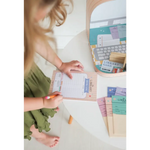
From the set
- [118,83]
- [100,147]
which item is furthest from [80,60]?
[100,147]

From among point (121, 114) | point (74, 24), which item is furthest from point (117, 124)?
point (74, 24)

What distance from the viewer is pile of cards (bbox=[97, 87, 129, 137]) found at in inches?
24.0

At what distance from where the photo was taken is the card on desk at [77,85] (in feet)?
2.28

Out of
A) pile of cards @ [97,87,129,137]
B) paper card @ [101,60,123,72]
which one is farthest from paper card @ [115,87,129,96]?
paper card @ [101,60,123,72]

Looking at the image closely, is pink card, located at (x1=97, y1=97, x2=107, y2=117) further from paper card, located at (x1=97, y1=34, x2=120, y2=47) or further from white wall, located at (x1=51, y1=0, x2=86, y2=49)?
white wall, located at (x1=51, y1=0, x2=86, y2=49)

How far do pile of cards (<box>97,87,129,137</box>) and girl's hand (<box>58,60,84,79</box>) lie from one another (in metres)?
0.19

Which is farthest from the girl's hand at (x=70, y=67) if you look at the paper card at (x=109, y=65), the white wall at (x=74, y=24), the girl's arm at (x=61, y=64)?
the white wall at (x=74, y=24)

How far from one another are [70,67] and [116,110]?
0.30 meters

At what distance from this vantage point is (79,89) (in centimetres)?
71

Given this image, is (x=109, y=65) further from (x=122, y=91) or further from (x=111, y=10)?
(x=111, y=10)

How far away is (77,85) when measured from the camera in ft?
2.38

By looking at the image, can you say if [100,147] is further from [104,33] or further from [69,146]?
[104,33]
